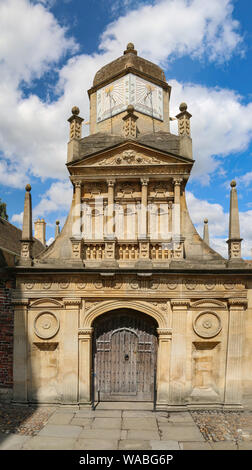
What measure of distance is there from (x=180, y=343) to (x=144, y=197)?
4.63 metres

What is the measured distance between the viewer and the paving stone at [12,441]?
6688 millimetres

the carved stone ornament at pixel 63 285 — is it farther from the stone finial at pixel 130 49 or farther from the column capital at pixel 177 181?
the stone finial at pixel 130 49

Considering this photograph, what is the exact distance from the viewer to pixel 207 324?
9.33 metres

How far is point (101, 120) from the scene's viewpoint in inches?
488

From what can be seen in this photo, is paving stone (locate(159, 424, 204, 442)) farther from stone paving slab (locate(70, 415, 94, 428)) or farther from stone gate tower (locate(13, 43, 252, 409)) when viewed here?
stone paving slab (locate(70, 415, 94, 428))

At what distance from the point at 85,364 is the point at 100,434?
219 centimetres

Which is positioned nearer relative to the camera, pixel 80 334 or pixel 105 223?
pixel 80 334

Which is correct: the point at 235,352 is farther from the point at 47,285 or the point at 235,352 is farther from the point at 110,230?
the point at 47,285

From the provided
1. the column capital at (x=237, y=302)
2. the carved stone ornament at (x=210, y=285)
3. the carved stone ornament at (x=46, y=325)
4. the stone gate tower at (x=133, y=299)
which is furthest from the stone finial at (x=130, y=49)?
the carved stone ornament at (x=46, y=325)

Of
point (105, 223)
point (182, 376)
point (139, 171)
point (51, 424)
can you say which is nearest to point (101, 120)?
point (139, 171)

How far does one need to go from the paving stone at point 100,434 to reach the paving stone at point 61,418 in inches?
34.5

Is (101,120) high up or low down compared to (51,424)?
up

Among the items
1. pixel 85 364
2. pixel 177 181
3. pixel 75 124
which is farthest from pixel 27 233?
pixel 177 181
